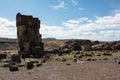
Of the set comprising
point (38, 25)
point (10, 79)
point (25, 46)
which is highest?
point (38, 25)

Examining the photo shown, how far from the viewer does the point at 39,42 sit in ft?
133

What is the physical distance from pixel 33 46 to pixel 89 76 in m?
23.1

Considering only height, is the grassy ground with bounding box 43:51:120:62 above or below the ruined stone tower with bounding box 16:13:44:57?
below

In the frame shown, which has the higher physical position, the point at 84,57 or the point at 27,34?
the point at 27,34

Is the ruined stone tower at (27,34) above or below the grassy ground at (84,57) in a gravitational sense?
above

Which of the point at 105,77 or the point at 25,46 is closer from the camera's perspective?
the point at 105,77

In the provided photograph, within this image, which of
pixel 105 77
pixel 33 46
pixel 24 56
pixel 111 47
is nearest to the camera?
pixel 105 77

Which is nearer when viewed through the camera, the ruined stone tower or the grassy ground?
the grassy ground

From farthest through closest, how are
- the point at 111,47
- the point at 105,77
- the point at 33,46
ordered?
the point at 111,47 < the point at 33,46 < the point at 105,77

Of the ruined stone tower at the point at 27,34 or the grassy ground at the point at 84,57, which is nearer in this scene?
the grassy ground at the point at 84,57

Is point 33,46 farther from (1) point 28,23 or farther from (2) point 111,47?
(2) point 111,47

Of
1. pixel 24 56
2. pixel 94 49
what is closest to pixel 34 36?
pixel 24 56

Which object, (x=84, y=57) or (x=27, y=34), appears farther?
(x=27, y=34)

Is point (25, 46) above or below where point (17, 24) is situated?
below
